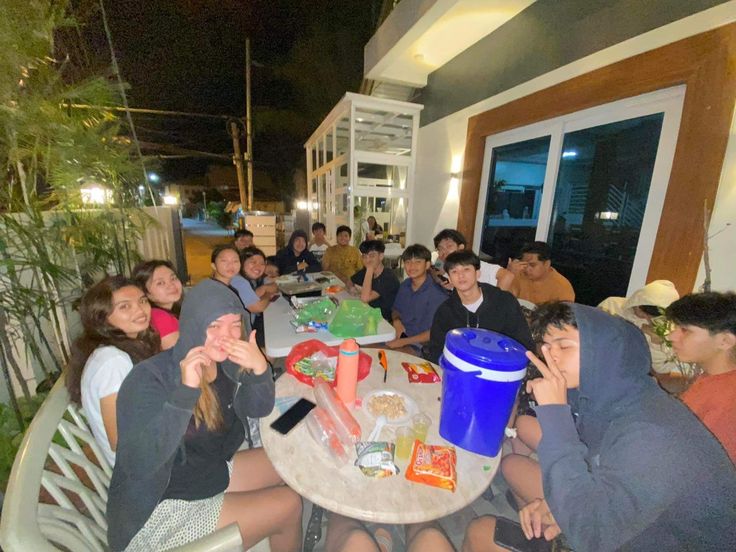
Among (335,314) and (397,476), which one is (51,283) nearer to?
(335,314)

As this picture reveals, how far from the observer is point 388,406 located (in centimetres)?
135

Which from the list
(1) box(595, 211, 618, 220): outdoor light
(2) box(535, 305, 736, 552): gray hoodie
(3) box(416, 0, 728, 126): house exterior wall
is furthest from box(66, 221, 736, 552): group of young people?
(3) box(416, 0, 728, 126): house exterior wall

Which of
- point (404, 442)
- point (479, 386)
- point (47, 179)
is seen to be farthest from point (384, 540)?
point (47, 179)

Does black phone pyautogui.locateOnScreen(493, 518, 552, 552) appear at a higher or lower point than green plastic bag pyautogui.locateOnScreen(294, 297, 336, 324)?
lower

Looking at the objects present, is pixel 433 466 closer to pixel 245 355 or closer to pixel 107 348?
pixel 245 355

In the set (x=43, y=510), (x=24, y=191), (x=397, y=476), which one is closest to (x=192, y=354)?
(x=43, y=510)

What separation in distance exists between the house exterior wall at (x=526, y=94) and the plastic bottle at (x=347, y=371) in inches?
103

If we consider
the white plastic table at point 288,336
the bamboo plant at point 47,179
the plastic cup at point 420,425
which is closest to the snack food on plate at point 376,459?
the plastic cup at point 420,425

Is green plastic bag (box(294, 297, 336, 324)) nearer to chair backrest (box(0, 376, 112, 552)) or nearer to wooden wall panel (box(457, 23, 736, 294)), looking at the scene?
chair backrest (box(0, 376, 112, 552))

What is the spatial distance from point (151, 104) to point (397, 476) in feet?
40.2

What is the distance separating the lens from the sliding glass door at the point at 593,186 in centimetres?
248

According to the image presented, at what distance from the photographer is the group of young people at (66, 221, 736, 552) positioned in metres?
0.75

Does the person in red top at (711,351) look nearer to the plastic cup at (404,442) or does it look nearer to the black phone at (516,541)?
the black phone at (516,541)

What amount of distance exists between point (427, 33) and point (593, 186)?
2.78m
